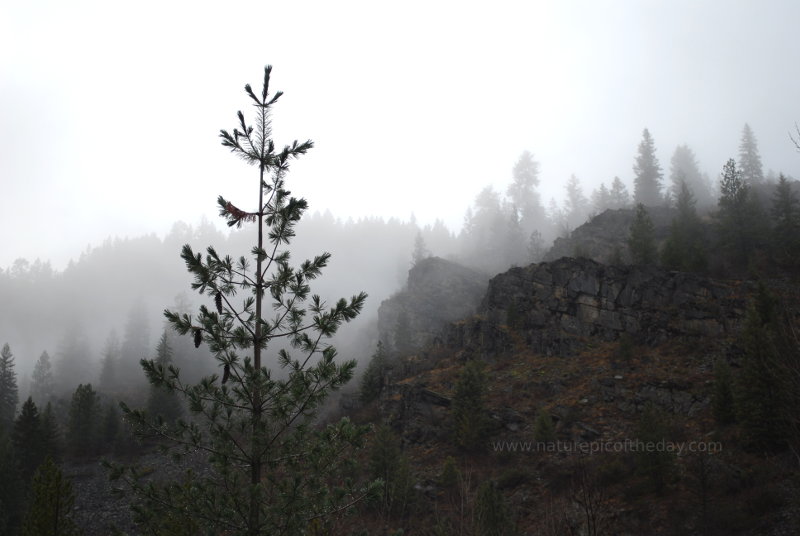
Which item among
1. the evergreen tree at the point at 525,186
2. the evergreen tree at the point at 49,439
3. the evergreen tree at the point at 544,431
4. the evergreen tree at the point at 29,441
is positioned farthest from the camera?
the evergreen tree at the point at 525,186

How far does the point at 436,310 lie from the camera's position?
207ft

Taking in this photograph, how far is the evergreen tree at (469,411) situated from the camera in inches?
1137

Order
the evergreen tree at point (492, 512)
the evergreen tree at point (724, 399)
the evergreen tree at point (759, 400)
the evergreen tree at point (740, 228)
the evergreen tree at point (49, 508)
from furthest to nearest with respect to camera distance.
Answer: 1. the evergreen tree at point (740, 228)
2. the evergreen tree at point (724, 399)
3. the evergreen tree at point (759, 400)
4. the evergreen tree at point (492, 512)
5. the evergreen tree at point (49, 508)

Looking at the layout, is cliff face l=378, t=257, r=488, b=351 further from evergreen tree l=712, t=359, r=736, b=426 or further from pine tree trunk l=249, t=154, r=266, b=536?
pine tree trunk l=249, t=154, r=266, b=536

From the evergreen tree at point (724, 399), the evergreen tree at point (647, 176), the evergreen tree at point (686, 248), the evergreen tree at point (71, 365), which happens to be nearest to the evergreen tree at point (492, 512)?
the evergreen tree at point (724, 399)

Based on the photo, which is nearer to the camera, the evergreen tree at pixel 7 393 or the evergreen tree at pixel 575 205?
the evergreen tree at pixel 7 393

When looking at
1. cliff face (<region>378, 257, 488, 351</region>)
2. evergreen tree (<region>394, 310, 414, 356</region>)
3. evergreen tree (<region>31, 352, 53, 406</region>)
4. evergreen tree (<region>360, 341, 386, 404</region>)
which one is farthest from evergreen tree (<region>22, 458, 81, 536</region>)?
evergreen tree (<region>31, 352, 53, 406</region>)

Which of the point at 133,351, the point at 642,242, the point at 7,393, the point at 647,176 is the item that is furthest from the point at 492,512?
the point at 133,351

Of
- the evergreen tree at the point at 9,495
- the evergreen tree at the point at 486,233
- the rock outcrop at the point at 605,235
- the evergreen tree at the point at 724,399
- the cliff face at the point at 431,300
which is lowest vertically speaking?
the evergreen tree at the point at 9,495

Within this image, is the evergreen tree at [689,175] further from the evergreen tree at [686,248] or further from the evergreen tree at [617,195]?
the evergreen tree at [686,248]

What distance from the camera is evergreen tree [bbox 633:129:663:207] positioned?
242ft

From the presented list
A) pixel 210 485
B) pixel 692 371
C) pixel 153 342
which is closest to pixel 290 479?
pixel 210 485

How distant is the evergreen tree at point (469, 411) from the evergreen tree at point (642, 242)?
23069mm

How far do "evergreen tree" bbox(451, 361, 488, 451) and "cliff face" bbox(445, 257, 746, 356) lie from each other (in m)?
10.2
